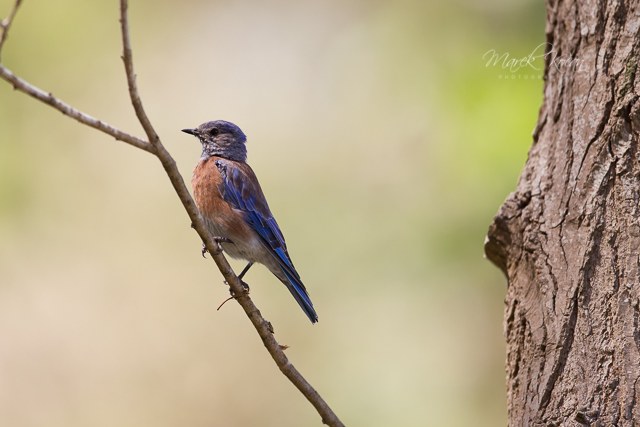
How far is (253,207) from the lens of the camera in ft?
16.7

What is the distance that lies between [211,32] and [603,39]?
703 centimetres

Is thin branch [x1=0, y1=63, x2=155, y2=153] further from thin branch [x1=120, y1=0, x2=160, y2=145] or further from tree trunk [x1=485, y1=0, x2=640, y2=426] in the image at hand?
tree trunk [x1=485, y1=0, x2=640, y2=426]

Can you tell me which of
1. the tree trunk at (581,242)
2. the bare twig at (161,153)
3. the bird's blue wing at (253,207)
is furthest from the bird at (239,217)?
the tree trunk at (581,242)

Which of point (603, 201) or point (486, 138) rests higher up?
point (486, 138)

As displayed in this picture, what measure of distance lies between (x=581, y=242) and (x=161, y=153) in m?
1.92

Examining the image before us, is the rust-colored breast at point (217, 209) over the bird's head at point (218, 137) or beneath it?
beneath

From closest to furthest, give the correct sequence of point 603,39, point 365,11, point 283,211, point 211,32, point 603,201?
1. point 603,201
2. point 603,39
3. point 283,211
4. point 365,11
5. point 211,32

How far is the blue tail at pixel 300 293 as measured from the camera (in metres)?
4.55

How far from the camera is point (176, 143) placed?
29.5ft

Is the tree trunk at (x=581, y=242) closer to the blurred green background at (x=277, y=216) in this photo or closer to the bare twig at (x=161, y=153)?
the bare twig at (x=161, y=153)

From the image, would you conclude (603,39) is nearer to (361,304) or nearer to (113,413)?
(361,304)

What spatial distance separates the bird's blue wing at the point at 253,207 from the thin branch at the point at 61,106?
7.13 ft

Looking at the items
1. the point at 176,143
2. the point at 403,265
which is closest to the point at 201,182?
the point at 403,265

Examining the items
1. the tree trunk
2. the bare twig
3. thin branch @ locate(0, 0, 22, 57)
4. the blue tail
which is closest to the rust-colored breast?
the blue tail
